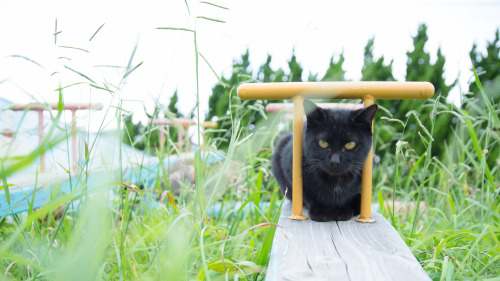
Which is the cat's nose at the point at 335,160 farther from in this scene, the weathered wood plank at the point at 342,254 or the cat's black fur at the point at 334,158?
the weathered wood plank at the point at 342,254

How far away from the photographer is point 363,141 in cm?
151

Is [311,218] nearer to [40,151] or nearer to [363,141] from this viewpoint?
[363,141]

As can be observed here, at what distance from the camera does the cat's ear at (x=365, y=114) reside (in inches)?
50.8

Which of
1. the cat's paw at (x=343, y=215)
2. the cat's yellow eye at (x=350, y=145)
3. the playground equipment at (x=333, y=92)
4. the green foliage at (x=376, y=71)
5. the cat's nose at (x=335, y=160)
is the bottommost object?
the cat's paw at (x=343, y=215)

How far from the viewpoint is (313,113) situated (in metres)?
1.48

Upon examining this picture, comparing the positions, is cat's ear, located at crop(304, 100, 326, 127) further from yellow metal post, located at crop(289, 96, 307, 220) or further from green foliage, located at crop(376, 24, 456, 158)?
green foliage, located at crop(376, 24, 456, 158)

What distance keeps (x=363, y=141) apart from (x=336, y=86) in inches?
17.0

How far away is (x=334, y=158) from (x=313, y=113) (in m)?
0.21

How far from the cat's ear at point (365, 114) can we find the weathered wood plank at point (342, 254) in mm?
415

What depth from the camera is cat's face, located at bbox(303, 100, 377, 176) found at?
1477mm

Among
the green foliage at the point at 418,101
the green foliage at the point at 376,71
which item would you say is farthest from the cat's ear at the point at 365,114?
the green foliage at the point at 376,71

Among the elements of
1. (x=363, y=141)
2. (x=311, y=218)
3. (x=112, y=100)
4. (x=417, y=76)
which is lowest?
(x=311, y=218)

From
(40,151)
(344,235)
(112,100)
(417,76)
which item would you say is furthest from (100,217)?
(417,76)

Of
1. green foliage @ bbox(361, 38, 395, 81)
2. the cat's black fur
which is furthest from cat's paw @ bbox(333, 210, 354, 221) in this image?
green foliage @ bbox(361, 38, 395, 81)
